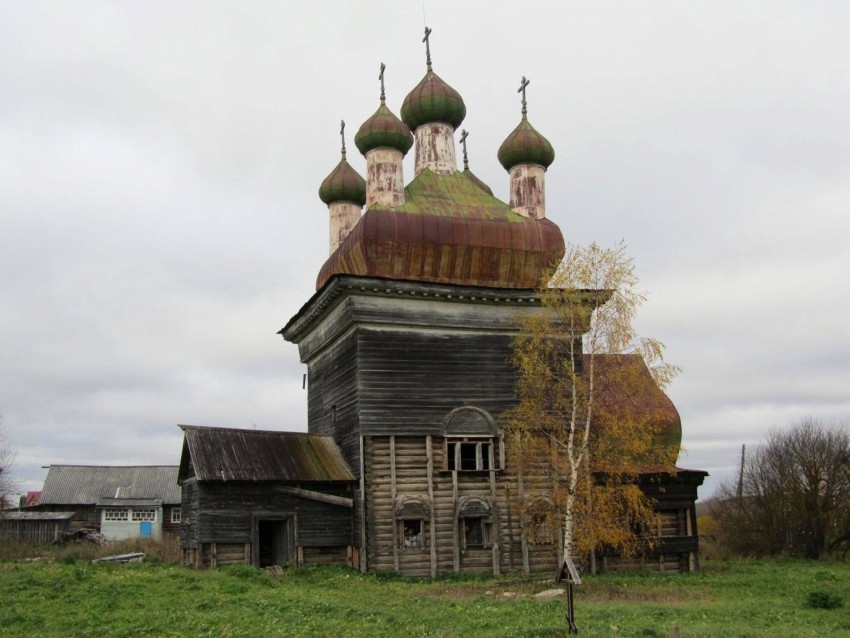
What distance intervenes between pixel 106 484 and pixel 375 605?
119ft

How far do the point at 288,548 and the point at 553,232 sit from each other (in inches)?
474

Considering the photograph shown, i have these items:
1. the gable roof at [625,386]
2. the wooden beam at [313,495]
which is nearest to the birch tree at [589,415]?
the gable roof at [625,386]

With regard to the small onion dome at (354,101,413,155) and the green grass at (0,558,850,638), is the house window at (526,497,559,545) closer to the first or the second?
the green grass at (0,558,850,638)

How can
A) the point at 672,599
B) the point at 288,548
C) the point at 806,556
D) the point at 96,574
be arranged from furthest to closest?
the point at 806,556 → the point at 288,548 → the point at 96,574 → the point at 672,599

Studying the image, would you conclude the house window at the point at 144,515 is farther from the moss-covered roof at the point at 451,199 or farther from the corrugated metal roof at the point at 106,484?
the moss-covered roof at the point at 451,199

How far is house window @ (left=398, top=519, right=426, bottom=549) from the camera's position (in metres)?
22.9

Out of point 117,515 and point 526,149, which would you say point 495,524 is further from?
point 117,515

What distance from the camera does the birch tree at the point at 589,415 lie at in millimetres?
20078

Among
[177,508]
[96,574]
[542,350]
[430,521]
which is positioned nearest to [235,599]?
[96,574]

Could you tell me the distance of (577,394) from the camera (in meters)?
21.4

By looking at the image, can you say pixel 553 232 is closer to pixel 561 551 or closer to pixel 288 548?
pixel 561 551

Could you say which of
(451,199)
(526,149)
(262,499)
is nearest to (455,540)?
(262,499)

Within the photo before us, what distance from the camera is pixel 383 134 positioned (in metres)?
25.6

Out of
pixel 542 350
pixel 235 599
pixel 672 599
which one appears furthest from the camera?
pixel 542 350
